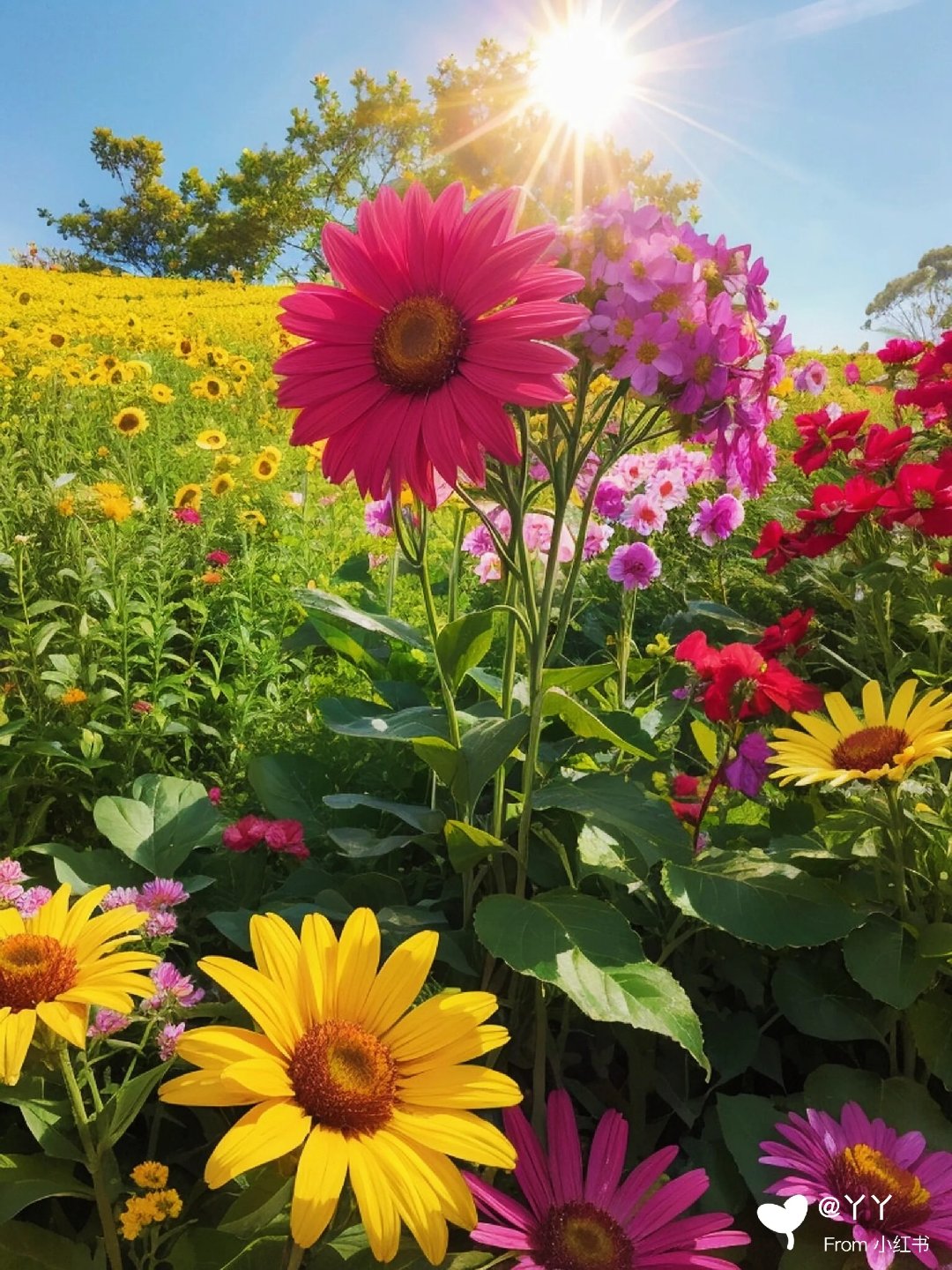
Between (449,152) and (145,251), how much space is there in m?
23.9

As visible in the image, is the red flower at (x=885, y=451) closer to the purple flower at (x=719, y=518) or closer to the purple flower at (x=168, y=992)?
the purple flower at (x=719, y=518)

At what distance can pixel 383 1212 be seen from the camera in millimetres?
618

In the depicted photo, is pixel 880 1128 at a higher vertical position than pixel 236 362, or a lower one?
lower

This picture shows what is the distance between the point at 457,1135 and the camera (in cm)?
68

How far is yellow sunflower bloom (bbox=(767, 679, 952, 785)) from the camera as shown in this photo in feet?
3.49

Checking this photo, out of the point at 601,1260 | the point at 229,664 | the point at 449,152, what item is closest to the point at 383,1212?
the point at 601,1260

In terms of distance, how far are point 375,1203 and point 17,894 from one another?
24.7 inches

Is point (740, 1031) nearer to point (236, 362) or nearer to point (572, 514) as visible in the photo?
point (572, 514)

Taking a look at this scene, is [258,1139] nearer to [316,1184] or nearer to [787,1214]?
[316,1184]

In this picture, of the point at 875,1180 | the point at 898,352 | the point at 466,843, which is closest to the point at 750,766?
the point at 466,843

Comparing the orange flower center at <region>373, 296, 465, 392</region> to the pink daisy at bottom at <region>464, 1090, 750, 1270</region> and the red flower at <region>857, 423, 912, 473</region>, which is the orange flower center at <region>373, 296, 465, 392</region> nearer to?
the pink daisy at bottom at <region>464, 1090, 750, 1270</region>

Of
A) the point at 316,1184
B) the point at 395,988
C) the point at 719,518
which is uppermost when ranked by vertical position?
the point at 719,518

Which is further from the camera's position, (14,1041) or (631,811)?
(631,811)

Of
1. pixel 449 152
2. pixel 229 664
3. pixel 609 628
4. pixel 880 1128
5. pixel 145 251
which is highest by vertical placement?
pixel 145 251
